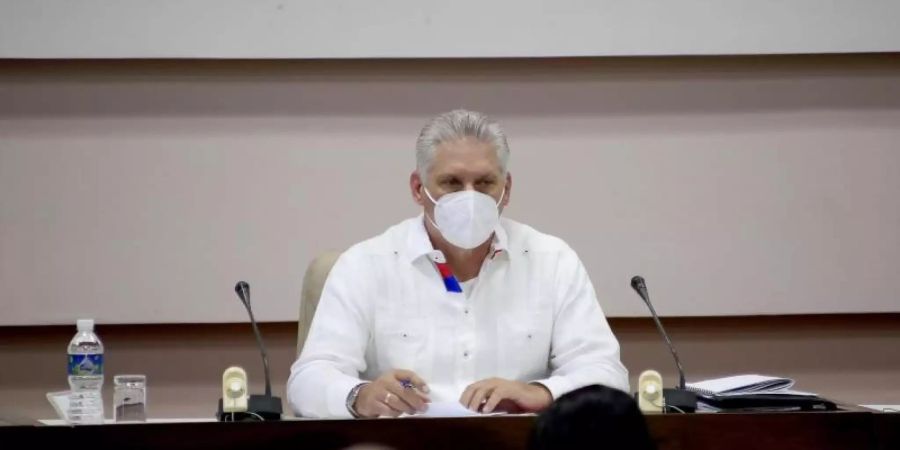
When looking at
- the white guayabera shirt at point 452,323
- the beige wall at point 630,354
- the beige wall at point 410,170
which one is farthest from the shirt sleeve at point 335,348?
the beige wall at point 630,354

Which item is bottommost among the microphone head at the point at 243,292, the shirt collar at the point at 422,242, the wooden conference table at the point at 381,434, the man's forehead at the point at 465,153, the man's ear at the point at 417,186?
the wooden conference table at the point at 381,434

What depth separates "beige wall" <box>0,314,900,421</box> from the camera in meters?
4.01

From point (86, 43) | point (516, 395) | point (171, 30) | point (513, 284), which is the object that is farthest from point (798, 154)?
point (86, 43)

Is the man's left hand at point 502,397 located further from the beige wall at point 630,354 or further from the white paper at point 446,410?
the beige wall at point 630,354

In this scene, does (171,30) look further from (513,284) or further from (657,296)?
(657,296)

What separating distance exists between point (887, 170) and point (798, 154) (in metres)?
0.32

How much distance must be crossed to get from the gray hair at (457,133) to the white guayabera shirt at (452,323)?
20 centimetres

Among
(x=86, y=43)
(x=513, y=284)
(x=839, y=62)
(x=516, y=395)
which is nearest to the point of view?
(x=516, y=395)

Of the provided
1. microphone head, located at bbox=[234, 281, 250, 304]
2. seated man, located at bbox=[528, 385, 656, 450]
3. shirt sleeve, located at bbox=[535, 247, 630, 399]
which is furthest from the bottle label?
seated man, located at bbox=[528, 385, 656, 450]

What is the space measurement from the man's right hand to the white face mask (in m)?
0.41

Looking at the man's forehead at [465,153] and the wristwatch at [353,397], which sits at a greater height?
the man's forehead at [465,153]

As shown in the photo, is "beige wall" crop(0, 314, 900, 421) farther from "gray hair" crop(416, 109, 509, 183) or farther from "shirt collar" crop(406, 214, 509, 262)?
"gray hair" crop(416, 109, 509, 183)

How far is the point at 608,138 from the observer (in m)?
4.05

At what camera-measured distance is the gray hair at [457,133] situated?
299 cm
